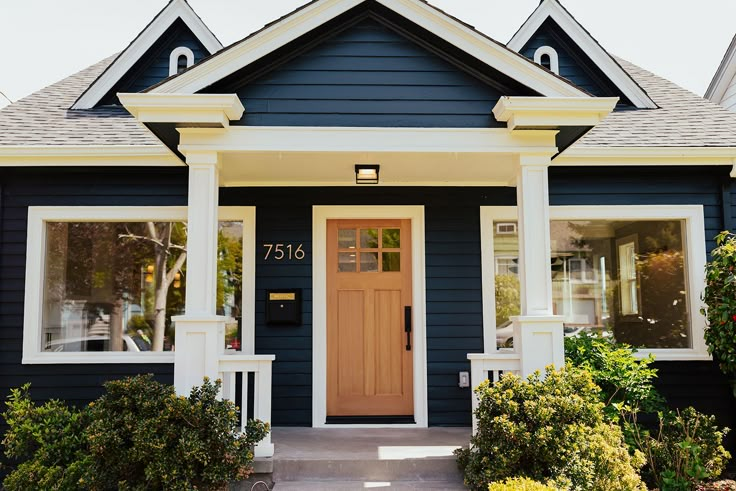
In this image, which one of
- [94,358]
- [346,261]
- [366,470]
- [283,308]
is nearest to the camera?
[366,470]

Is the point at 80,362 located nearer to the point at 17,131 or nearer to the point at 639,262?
the point at 17,131

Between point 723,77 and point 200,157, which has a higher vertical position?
point 723,77

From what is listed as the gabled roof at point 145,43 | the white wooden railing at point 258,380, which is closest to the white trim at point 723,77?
the gabled roof at point 145,43

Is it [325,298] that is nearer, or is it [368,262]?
[325,298]

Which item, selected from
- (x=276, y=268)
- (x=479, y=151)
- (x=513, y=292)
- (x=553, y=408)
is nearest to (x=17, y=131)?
(x=276, y=268)

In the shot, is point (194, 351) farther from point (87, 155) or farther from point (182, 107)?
point (87, 155)

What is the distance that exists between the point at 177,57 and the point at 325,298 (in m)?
3.36

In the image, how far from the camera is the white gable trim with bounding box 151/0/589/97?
481 centimetres

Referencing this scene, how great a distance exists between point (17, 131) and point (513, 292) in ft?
16.7

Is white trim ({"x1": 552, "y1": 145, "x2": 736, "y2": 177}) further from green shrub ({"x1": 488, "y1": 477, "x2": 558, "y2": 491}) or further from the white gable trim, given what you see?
green shrub ({"x1": 488, "y1": 477, "x2": 558, "y2": 491})

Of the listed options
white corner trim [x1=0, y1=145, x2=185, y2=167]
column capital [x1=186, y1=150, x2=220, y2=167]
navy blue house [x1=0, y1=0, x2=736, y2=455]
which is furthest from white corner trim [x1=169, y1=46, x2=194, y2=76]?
column capital [x1=186, y1=150, x2=220, y2=167]

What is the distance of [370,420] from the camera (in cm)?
627

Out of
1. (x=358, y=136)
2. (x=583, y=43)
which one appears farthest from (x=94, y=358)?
(x=583, y=43)

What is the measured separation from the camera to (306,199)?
21.0 ft
